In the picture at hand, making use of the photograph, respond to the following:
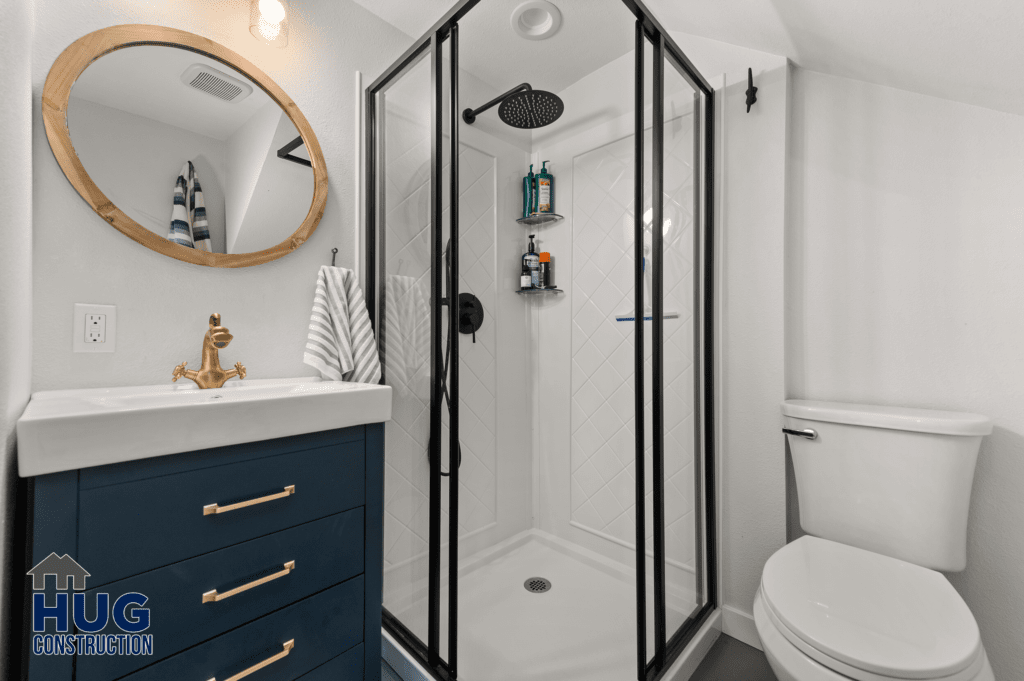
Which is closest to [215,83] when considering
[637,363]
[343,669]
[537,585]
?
[637,363]

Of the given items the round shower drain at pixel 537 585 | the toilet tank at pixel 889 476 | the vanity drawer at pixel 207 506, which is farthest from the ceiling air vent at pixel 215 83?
the round shower drain at pixel 537 585

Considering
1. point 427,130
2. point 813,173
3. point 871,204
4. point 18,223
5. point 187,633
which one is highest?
point 427,130

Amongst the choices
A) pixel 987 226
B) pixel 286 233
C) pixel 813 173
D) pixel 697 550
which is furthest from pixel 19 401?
pixel 987 226

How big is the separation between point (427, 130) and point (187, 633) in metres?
1.49

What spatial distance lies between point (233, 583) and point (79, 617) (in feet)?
0.73

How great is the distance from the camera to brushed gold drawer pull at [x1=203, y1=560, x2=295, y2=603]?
84cm

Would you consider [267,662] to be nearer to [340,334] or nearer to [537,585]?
[340,334]

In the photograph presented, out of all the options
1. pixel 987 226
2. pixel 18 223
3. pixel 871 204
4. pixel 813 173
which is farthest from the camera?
pixel 813 173

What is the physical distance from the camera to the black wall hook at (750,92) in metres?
1.52

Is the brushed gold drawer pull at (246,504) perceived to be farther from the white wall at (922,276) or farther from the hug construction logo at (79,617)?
the white wall at (922,276)

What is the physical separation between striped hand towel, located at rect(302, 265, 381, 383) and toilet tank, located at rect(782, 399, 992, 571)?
1370 mm

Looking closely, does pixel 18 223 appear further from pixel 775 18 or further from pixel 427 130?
pixel 775 18

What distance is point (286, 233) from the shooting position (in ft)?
4.66

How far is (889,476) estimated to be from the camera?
47.9 inches
